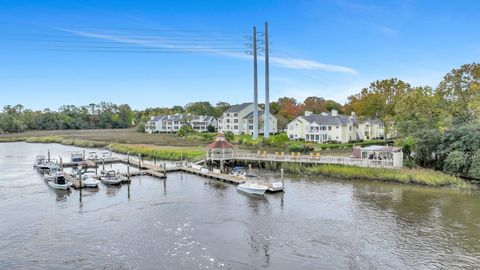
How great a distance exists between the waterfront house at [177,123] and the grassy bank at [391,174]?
75.1 meters

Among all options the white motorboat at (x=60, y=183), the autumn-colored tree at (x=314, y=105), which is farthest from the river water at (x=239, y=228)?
the autumn-colored tree at (x=314, y=105)

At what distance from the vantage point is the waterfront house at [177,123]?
11900 centimetres

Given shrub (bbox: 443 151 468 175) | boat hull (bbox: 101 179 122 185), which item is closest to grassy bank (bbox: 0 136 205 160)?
boat hull (bbox: 101 179 122 185)

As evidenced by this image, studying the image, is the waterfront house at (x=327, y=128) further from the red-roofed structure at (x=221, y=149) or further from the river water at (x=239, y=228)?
the river water at (x=239, y=228)

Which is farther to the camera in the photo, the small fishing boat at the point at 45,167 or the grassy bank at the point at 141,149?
the grassy bank at the point at 141,149

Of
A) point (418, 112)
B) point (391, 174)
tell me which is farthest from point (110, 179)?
point (418, 112)

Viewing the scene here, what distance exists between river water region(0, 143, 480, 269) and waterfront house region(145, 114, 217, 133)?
79879 millimetres

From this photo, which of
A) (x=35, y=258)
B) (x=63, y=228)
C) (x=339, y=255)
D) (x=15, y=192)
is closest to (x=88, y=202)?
(x=63, y=228)

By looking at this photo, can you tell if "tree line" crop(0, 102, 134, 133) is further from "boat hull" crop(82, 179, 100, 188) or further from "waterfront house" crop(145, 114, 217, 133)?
"boat hull" crop(82, 179, 100, 188)

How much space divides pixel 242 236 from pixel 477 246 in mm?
14489

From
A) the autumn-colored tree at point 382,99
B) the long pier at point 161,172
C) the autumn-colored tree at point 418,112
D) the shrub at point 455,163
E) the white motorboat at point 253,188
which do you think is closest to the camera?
the white motorboat at point 253,188

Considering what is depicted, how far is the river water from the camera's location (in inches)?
829

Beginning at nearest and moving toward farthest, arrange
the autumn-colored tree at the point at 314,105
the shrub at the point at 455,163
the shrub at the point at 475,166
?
the shrub at the point at 475,166
the shrub at the point at 455,163
the autumn-colored tree at the point at 314,105

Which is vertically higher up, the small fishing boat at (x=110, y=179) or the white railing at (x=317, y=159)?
the white railing at (x=317, y=159)
